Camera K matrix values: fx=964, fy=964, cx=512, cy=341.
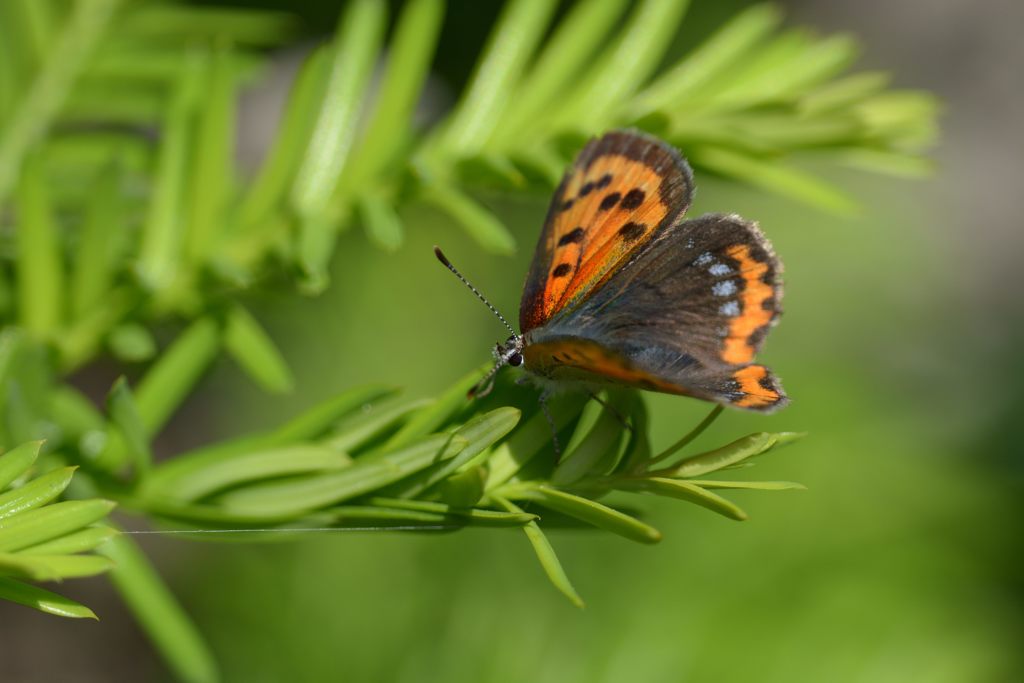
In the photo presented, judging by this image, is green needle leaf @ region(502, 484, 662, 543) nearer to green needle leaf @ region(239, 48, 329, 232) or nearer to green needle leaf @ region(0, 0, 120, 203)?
green needle leaf @ region(239, 48, 329, 232)

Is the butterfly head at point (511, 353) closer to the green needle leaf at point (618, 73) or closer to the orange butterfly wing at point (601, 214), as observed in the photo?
the orange butterfly wing at point (601, 214)

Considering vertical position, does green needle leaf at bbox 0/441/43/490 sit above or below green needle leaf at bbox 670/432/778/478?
below

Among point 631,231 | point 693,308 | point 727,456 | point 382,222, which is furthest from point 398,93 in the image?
point 727,456

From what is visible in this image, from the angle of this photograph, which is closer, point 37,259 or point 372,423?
point 372,423

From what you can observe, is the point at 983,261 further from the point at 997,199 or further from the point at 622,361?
the point at 622,361

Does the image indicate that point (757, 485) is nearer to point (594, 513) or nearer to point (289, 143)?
point (594, 513)

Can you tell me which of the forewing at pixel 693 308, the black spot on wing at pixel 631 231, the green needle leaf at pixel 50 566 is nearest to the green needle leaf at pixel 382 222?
the forewing at pixel 693 308

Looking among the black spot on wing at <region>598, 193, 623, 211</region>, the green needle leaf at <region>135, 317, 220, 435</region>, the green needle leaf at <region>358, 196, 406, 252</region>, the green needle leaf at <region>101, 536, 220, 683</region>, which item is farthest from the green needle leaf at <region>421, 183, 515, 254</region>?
the green needle leaf at <region>101, 536, 220, 683</region>
